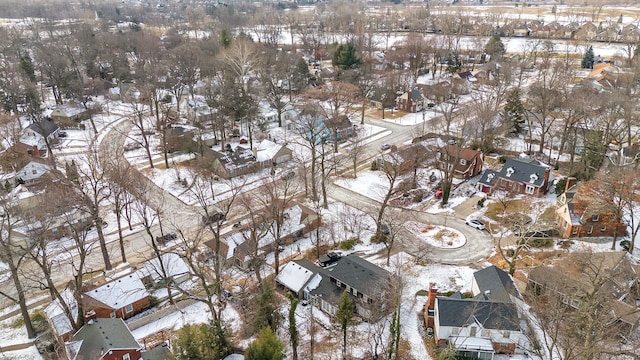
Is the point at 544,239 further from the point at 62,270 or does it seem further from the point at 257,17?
the point at 257,17

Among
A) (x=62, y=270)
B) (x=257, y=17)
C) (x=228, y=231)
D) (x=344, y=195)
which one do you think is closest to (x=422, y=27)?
(x=257, y=17)

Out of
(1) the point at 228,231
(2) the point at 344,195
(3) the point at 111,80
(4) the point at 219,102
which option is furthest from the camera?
(3) the point at 111,80

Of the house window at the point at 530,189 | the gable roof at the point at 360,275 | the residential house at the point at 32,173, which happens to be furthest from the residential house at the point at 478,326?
the residential house at the point at 32,173

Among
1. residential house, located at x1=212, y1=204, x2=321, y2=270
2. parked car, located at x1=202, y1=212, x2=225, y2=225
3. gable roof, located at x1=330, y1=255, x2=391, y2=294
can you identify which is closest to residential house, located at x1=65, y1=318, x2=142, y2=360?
parked car, located at x1=202, y1=212, x2=225, y2=225

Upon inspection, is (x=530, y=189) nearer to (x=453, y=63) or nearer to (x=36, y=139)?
(x=453, y=63)

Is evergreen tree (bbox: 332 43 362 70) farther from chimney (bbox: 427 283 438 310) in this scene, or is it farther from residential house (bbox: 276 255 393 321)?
chimney (bbox: 427 283 438 310)

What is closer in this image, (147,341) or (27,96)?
(147,341)

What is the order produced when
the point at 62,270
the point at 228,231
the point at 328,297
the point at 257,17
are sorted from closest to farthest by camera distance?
1. the point at 328,297
2. the point at 62,270
3. the point at 228,231
4. the point at 257,17
